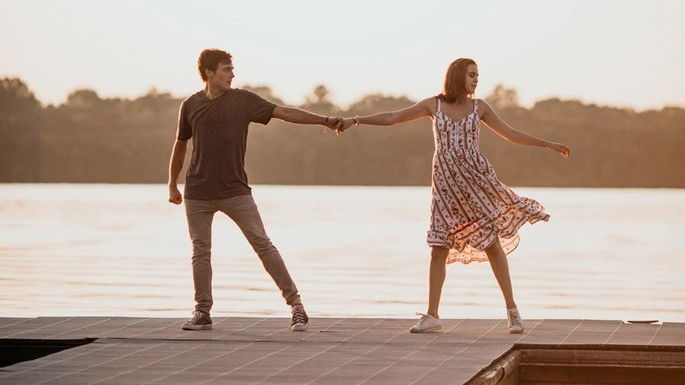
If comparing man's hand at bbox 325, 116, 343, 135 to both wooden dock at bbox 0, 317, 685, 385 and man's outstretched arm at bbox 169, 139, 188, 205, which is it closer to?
man's outstretched arm at bbox 169, 139, 188, 205

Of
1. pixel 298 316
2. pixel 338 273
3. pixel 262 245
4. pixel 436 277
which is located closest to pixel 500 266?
pixel 436 277

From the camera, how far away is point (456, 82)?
384 inches

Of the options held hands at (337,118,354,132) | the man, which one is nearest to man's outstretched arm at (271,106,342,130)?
the man

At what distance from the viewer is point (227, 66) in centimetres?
971

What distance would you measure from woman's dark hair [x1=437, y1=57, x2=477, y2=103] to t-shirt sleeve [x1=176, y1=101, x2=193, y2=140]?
1.52 m

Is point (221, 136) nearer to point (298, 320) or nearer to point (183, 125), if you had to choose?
point (183, 125)

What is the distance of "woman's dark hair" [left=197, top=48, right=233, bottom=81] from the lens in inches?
382

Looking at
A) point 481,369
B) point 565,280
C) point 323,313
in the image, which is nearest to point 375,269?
point 565,280

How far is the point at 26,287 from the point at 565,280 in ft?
24.4

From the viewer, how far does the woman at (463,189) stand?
32.2 feet

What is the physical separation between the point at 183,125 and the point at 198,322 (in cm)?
118

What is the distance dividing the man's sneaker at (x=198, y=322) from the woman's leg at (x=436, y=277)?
1.33 metres

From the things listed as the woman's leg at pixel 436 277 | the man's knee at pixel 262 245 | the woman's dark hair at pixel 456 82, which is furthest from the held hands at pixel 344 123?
the woman's leg at pixel 436 277

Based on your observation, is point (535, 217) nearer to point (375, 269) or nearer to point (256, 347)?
point (256, 347)
